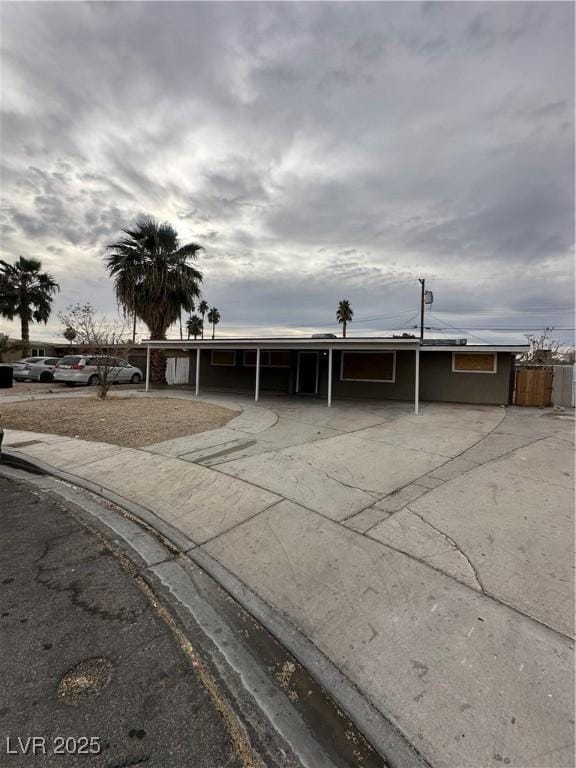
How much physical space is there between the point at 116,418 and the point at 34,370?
13182mm

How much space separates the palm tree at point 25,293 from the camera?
2455 centimetres

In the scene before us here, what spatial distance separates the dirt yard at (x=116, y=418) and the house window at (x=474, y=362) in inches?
327

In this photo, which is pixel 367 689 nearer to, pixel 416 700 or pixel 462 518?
pixel 416 700

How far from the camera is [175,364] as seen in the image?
2142cm

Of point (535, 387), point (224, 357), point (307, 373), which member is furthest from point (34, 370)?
point (535, 387)

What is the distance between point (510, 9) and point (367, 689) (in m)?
8.68

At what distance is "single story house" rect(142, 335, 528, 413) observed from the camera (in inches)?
479

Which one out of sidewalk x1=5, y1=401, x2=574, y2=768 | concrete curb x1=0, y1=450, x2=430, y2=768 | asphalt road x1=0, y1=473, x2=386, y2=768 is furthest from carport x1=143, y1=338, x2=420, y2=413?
asphalt road x1=0, y1=473, x2=386, y2=768

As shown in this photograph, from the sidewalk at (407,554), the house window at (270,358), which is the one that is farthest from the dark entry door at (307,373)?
the sidewalk at (407,554)

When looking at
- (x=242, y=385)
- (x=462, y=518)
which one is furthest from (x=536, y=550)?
(x=242, y=385)

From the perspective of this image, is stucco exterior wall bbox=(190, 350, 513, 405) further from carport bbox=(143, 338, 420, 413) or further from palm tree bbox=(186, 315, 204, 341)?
palm tree bbox=(186, 315, 204, 341)

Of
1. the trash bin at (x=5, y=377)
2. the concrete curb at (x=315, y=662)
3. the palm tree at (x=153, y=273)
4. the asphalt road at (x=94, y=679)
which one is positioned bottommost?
the concrete curb at (x=315, y=662)

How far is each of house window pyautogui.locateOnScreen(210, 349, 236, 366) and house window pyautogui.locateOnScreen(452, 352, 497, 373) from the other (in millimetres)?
9957

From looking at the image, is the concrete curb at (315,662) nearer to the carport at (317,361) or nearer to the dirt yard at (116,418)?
the dirt yard at (116,418)
